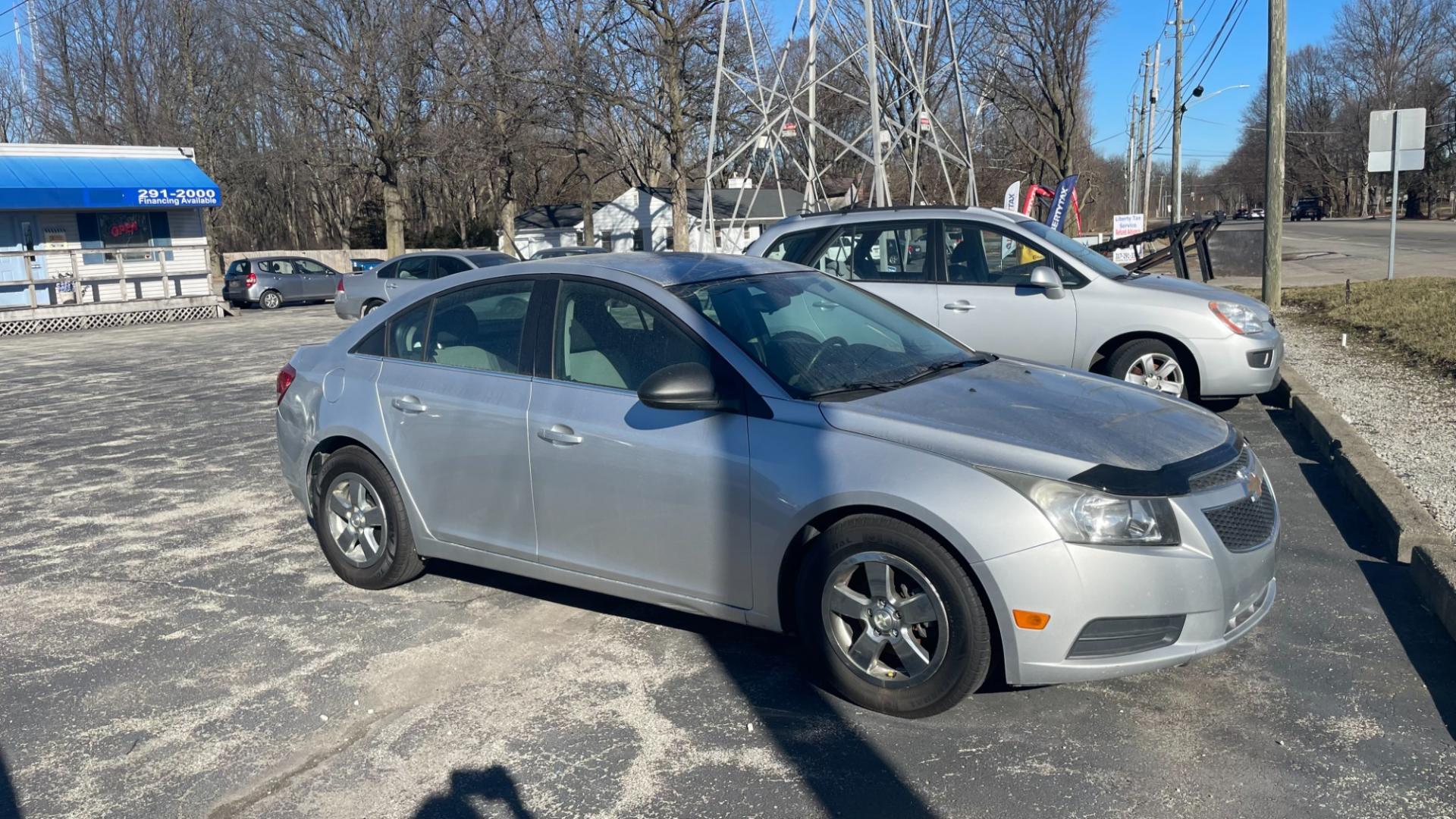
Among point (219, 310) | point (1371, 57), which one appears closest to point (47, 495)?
point (219, 310)

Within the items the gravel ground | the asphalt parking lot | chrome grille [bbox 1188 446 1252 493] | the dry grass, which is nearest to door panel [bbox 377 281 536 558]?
the asphalt parking lot

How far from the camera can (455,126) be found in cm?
3984

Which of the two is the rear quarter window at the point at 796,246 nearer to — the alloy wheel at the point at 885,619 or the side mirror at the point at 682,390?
the side mirror at the point at 682,390

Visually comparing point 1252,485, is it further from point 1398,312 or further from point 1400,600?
point 1398,312

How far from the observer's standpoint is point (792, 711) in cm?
401

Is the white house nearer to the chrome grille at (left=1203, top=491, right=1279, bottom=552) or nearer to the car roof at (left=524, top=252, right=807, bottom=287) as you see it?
the car roof at (left=524, top=252, right=807, bottom=287)

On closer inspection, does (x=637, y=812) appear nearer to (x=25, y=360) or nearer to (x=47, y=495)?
(x=47, y=495)

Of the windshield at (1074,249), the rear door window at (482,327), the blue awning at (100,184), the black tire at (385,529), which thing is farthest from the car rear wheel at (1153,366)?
the blue awning at (100,184)

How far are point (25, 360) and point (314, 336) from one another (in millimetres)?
4524

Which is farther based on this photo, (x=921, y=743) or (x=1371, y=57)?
(x=1371, y=57)

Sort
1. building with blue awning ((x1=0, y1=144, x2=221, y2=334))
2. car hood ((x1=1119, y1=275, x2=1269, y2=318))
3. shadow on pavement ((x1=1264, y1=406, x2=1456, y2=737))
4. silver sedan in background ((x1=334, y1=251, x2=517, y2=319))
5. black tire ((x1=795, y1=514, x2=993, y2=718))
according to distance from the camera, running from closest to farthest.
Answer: black tire ((x1=795, y1=514, x2=993, y2=718)) < shadow on pavement ((x1=1264, y1=406, x2=1456, y2=737)) < car hood ((x1=1119, y1=275, x2=1269, y2=318)) < silver sedan in background ((x1=334, y1=251, x2=517, y2=319)) < building with blue awning ((x1=0, y1=144, x2=221, y2=334))

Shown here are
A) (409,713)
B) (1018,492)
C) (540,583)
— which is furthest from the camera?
(540,583)

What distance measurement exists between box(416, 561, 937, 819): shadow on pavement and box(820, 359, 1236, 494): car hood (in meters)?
1.02

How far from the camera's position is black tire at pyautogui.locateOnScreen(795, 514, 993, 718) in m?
3.66
